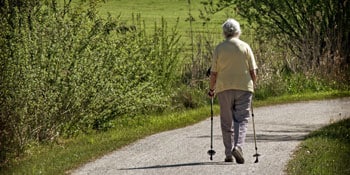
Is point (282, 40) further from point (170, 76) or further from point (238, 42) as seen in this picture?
point (238, 42)

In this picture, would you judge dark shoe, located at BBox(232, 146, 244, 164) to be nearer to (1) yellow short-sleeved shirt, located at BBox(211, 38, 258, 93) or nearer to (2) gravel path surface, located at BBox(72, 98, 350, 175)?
(2) gravel path surface, located at BBox(72, 98, 350, 175)

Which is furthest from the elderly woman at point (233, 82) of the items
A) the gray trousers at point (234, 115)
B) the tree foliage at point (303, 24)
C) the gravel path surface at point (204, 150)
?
the tree foliage at point (303, 24)

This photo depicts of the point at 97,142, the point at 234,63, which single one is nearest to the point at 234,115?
the point at 234,63

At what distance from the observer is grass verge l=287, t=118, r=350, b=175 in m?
14.3

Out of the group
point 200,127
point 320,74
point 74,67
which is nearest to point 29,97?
point 74,67

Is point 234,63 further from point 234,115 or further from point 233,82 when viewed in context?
point 234,115

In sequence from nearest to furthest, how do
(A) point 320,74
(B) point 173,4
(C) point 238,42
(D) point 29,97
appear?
(C) point 238,42
(D) point 29,97
(A) point 320,74
(B) point 173,4

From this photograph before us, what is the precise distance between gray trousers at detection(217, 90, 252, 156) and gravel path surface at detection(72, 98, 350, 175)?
1.19ft

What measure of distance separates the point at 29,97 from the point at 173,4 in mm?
50406

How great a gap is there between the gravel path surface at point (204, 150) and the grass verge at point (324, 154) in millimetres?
218

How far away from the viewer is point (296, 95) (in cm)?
2845

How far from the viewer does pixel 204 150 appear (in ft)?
56.5

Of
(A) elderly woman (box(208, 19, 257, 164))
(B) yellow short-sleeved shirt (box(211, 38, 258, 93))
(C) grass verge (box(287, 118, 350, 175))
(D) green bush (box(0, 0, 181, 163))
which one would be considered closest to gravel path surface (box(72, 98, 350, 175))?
(C) grass verge (box(287, 118, 350, 175))

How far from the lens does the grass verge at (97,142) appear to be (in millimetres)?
16469
